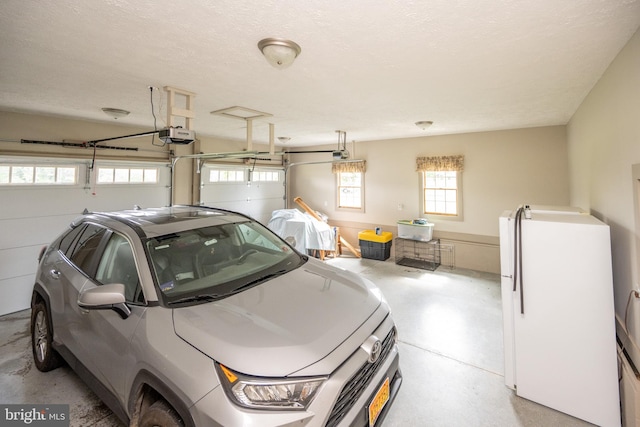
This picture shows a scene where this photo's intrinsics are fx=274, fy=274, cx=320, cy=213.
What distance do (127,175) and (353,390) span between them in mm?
5053

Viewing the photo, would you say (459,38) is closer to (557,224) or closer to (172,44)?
(557,224)

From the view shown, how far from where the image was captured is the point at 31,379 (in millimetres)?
2354

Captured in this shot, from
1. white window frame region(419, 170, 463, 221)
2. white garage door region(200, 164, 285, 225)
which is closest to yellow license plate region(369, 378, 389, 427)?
white window frame region(419, 170, 463, 221)

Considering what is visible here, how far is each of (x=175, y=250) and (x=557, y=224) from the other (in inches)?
108

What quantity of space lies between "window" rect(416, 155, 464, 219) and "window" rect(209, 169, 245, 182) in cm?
405

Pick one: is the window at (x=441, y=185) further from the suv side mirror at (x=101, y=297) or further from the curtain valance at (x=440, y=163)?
the suv side mirror at (x=101, y=297)

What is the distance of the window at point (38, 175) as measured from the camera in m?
3.60

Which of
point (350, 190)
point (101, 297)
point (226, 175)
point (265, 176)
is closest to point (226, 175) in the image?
point (226, 175)

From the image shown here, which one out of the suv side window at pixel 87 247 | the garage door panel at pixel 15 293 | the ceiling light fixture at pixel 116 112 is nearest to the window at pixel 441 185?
the ceiling light fixture at pixel 116 112

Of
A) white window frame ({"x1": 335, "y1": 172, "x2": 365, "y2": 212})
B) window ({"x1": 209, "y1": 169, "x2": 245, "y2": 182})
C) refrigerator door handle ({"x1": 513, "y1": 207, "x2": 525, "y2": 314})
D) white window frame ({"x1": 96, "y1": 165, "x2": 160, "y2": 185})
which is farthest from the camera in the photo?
white window frame ({"x1": 335, "y1": 172, "x2": 365, "y2": 212})

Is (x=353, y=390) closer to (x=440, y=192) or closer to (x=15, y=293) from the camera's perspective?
(x=15, y=293)

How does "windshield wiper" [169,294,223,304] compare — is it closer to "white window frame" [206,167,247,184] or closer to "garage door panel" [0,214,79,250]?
"garage door panel" [0,214,79,250]

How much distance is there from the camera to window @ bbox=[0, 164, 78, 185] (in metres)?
3.60

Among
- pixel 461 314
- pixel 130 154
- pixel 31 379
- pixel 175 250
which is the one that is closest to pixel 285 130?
pixel 130 154
